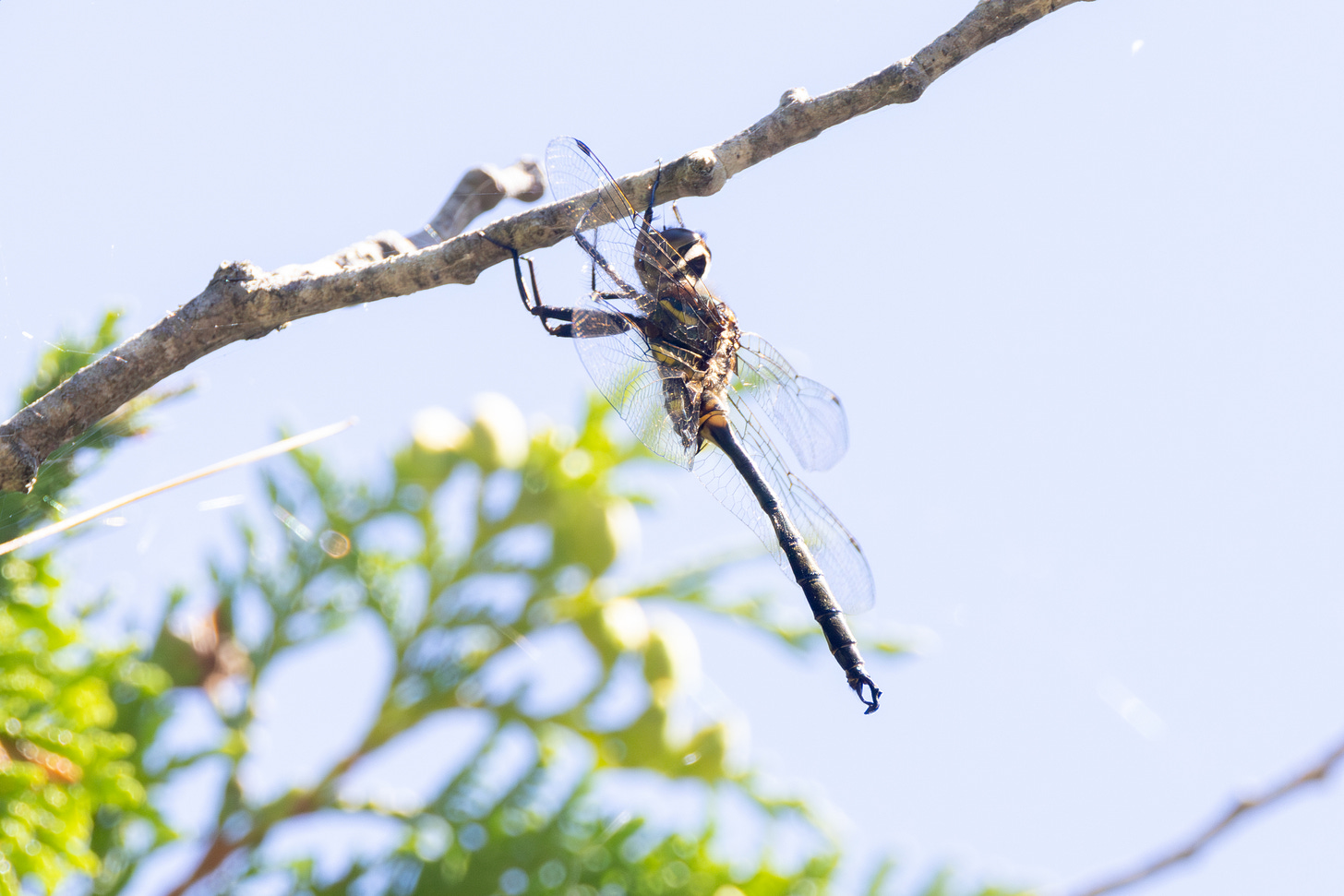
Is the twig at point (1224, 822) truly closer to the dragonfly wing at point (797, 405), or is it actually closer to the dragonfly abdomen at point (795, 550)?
the dragonfly abdomen at point (795, 550)

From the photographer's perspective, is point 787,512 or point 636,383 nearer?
point 636,383

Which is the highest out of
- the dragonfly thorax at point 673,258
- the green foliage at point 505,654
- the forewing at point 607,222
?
the forewing at point 607,222

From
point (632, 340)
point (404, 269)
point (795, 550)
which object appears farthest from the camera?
point (795, 550)

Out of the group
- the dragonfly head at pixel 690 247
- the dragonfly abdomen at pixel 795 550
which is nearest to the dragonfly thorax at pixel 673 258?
the dragonfly head at pixel 690 247

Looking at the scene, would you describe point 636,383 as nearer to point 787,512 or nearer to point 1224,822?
point 787,512

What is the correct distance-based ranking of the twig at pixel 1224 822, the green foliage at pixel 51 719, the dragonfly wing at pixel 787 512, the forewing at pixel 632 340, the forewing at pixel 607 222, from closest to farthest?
the twig at pixel 1224 822 < the forewing at pixel 607 222 < the green foliage at pixel 51 719 < the forewing at pixel 632 340 < the dragonfly wing at pixel 787 512

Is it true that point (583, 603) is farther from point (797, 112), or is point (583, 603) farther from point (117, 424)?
point (797, 112)

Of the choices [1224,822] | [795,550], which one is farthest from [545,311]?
[1224,822]
